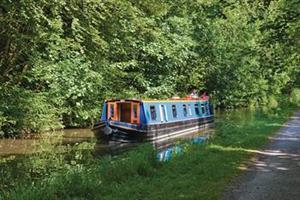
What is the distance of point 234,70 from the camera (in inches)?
1532

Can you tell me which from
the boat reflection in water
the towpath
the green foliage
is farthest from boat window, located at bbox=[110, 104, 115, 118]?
the towpath

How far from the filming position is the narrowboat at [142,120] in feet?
68.6

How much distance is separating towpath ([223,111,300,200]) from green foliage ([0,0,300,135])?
8.17ft

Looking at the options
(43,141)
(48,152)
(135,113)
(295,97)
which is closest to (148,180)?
(48,152)

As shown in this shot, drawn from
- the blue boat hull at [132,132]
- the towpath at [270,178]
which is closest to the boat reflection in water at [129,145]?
the blue boat hull at [132,132]

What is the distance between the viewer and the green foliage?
50.8 feet

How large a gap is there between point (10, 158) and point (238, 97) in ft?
98.8

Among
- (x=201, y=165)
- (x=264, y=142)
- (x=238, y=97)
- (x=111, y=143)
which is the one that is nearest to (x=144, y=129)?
(x=111, y=143)

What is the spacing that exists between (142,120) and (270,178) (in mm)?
12246

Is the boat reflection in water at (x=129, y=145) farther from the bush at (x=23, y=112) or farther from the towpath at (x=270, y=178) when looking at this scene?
the towpath at (x=270, y=178)

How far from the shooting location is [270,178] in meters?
9.70

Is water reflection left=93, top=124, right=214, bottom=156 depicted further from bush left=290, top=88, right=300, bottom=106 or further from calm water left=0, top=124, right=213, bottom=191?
bush left=290, top=88, right=300, bottom=106

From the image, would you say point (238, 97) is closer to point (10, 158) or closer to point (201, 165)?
point (10, 158)

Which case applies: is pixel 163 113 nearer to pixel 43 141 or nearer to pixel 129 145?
pixel 129 145
